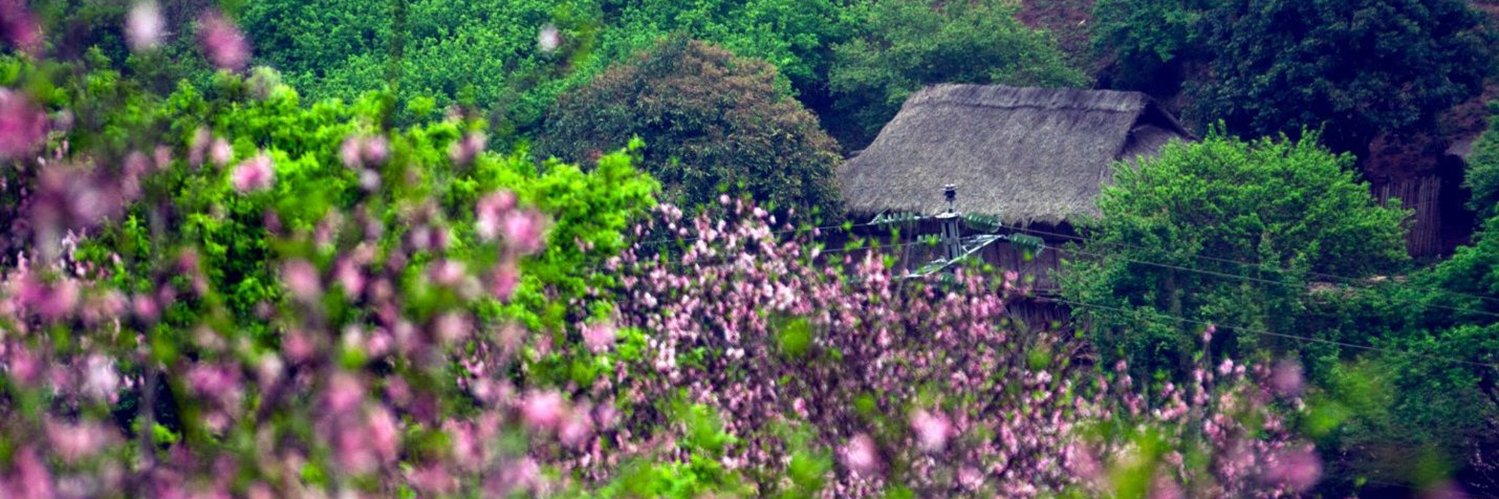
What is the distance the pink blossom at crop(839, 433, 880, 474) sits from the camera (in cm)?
1499

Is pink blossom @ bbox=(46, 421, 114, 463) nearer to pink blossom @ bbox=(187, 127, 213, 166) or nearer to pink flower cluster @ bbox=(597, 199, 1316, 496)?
pink blossom @ bbox=(187, 127, 213, 166)

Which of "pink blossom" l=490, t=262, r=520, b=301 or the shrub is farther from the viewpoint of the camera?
"pink blossom" l=490, t=262, r=520, b=301

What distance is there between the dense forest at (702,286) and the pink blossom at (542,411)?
0.05m

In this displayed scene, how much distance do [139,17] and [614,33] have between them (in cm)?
3695

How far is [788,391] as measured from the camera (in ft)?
56.8

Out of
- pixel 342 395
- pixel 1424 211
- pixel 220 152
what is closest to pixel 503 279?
pixel 220 152

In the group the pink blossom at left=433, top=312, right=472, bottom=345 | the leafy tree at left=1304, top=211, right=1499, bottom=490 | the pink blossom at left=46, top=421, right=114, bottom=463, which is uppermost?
the pink blossom at left=46, top=421, right=114, bottom=463

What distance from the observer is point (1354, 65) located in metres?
40.5

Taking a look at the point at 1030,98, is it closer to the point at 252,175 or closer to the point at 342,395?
the point at 252,175

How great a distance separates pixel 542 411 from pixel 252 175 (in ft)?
10.7

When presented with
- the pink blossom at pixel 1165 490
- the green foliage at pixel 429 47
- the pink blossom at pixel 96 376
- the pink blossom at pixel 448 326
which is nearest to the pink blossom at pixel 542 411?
the pink blossom at pixel 448 326

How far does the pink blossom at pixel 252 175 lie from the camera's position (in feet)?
48.7

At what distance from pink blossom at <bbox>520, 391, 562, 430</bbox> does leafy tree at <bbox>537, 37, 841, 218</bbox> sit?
2481 centimetres


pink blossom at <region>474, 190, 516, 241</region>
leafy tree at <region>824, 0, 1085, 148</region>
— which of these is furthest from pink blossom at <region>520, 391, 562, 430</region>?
leafy tree at <region>824, 0, 1085, 148</region>
